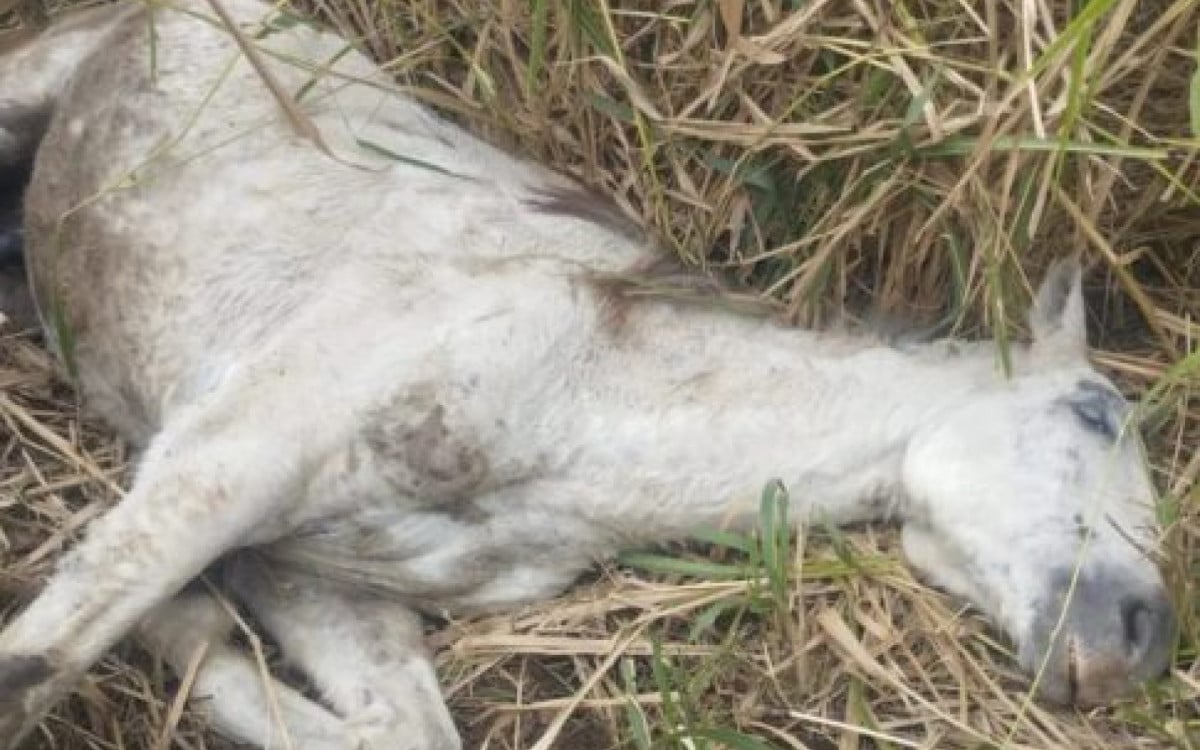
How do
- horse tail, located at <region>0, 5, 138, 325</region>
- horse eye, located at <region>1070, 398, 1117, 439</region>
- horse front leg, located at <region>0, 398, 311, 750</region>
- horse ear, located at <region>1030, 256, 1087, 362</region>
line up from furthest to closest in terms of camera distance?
horse tail, located at <region>0, 5, 138, 325</region>, horse ear, located at <region>1030, 256, 1087, 362</region>, horse eye, located at <region>1070, 398, 1117, 439</region>, horse front leg, located at <region>0, 398, 311, 750</region>

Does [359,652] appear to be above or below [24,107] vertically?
below

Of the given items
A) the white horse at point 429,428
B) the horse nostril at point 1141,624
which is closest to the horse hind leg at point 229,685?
the white horse at point 429,428

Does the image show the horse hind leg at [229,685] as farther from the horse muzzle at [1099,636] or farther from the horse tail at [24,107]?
the horse muzzle at [1099,636]

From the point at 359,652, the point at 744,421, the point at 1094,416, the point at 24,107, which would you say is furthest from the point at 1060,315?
the point at 24,107

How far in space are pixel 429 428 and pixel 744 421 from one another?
1.78 feet

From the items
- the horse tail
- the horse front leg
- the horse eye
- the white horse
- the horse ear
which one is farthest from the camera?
the horse tail

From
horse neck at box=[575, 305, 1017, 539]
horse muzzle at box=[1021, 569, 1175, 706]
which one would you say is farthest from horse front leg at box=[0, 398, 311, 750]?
horse muzzle at box=[1021, 569, 1175, 706]

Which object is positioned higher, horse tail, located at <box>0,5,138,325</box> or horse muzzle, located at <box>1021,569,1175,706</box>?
horse tail, located at <box>0,5,138,325</box>

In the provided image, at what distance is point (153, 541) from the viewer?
314cm

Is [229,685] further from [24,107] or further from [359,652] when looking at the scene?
[24,107]

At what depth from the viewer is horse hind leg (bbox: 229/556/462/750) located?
10.7 feet

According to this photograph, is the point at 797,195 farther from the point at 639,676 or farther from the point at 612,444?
the point at 639,676

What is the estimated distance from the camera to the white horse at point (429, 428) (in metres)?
3.17

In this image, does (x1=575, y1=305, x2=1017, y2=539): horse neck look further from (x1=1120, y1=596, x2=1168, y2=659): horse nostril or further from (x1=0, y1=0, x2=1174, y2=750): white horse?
(x1=1120, y1=596, x2=1168, y2=659): horse nostril
